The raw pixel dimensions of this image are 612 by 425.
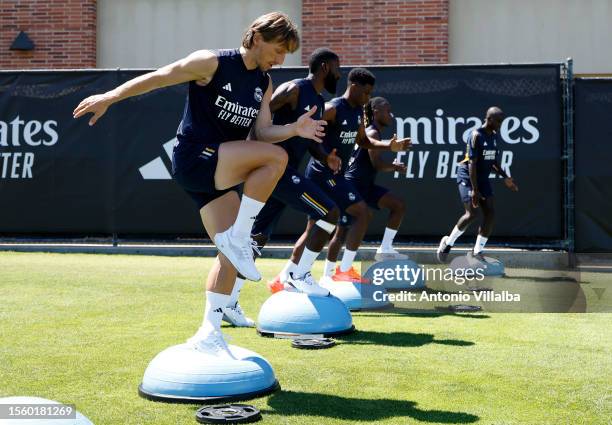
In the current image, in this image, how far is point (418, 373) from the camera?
4.86 m

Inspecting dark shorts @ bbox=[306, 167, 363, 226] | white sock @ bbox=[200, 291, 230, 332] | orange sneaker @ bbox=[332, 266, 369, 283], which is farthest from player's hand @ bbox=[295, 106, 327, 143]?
orange sneaker @ bbox=[332, 266, 369, 283]

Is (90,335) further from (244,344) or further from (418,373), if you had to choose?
(418,373)

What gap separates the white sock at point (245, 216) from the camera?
4.36m

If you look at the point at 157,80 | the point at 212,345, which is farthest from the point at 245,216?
the point at 157,80

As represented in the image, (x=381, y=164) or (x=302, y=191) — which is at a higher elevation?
(x=381, y=164)

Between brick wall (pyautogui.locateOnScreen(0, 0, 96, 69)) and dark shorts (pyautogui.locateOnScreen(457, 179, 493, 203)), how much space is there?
9.68 m

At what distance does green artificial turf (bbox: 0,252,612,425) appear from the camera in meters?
4.00

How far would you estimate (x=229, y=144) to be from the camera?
4383mm

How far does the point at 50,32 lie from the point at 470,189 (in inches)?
421

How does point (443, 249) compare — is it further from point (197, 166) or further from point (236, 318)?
point (197, 166)

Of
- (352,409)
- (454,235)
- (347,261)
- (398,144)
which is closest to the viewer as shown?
(352,409)

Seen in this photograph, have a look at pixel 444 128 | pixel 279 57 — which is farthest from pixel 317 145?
pixel 444 128

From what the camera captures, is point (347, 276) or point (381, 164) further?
point (381, 164)

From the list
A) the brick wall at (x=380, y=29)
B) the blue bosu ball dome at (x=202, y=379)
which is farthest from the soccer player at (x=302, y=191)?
the brick wall at (x=380, y=29)
